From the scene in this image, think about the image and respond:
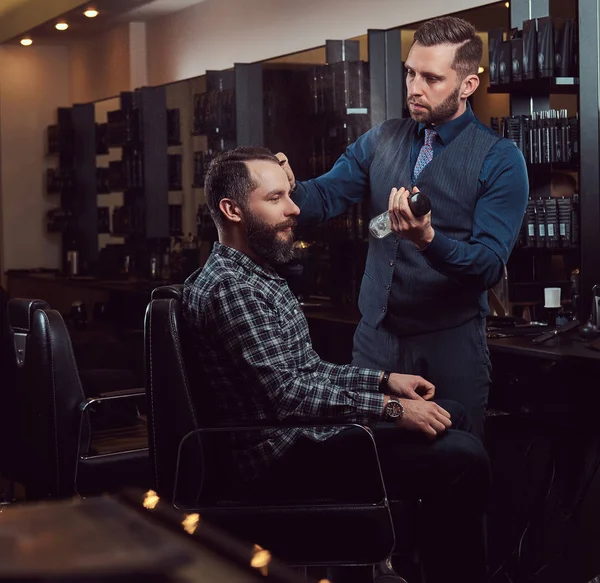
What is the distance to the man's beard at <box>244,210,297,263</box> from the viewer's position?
2.30m

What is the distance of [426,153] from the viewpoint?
2730 mm

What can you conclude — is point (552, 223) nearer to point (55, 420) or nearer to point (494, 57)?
point (494, 57)

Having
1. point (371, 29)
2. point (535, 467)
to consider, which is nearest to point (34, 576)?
point (535, 467)

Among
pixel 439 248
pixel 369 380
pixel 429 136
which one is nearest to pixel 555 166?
pixel 429 136

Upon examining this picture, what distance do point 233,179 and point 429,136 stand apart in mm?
673

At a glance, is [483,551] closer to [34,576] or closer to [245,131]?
[34,576]

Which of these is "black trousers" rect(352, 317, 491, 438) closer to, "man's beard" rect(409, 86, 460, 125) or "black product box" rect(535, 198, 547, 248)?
"man's beard" rect(409, 86, 460, 125)

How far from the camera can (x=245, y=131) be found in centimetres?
548

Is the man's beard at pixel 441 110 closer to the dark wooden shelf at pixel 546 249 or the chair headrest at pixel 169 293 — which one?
the chair headrest at pixel 169 293

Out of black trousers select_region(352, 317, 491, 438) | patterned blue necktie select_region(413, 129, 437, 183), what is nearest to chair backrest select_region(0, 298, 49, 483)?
black trousers select_region(352, 317, 491, 438)

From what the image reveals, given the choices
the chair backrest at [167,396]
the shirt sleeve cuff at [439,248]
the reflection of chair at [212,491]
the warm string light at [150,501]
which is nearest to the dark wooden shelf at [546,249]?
the shirt sleeve cuff at [439,248]

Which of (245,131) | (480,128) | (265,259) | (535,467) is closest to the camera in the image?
(265,259)

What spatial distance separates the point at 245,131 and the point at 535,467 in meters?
2.74

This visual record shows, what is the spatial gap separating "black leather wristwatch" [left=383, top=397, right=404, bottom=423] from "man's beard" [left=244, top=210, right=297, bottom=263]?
0.43 metres
